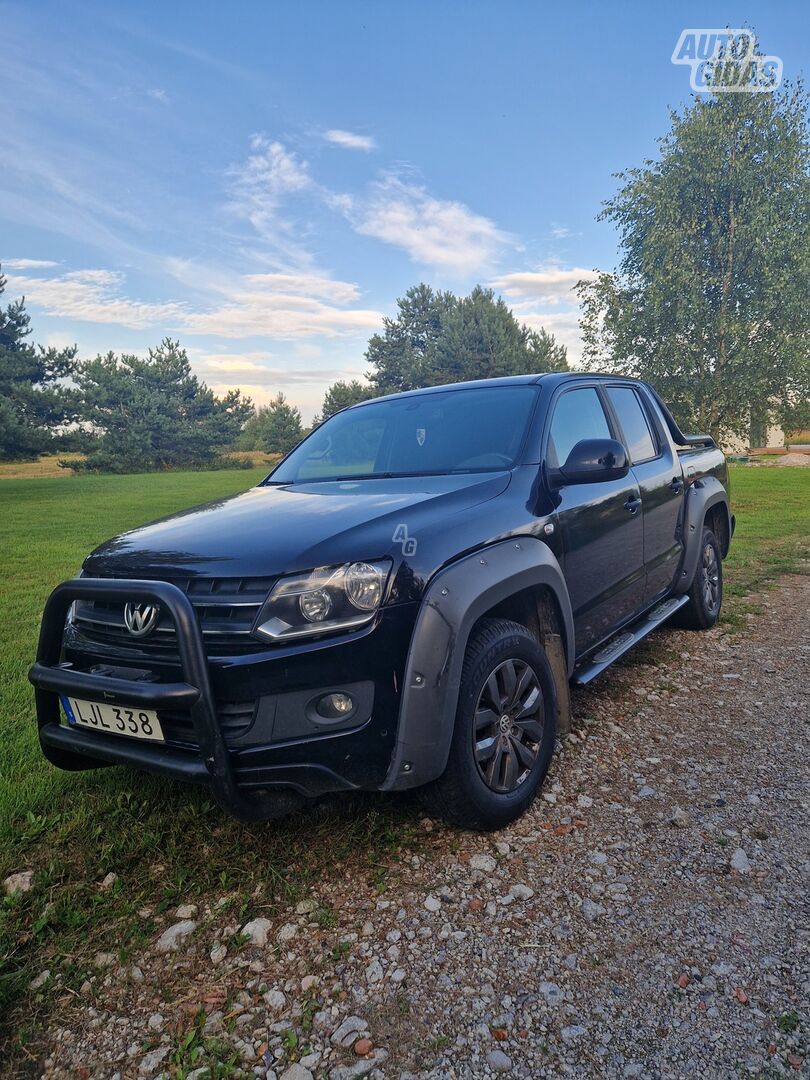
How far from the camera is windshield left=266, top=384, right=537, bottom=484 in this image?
331 cm

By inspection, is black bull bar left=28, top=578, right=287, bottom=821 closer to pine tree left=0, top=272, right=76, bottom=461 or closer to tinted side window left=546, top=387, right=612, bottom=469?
tinted side window left=546, top=387, right=612, bottom=469

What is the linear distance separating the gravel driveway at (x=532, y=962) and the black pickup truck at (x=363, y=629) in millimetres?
335

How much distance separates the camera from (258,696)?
2166mm

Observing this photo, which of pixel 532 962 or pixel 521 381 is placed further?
pixel 521 381

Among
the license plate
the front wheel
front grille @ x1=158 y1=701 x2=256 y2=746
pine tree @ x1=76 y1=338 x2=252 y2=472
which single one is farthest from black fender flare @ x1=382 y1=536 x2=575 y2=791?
pine tree @ x1=76 y1=338 x2=252 y2=472

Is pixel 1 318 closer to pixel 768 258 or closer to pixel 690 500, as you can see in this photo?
pixel 768 258

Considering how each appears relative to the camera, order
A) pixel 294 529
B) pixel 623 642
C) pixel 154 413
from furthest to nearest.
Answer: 1. pixel 154 413
2. pixel 623 642
3. pixel 294 529

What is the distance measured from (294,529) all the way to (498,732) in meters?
1.09

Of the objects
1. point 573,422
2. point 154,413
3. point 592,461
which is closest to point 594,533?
point 592,461

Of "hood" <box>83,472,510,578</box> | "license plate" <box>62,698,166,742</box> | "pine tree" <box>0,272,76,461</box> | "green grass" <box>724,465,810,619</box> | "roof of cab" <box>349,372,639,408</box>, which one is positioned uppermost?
"pine tree" <box>0,272,76,461</box>

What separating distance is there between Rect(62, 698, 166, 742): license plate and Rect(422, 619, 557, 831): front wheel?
988 millimetres

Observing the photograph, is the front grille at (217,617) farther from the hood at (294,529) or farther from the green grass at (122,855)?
the green grass at (122,855)

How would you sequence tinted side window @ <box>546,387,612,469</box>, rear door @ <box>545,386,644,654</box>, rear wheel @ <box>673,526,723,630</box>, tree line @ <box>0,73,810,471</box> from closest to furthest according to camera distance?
rear door @ <box>545,386,644,654</box> < tinted side window @ <box>546,387,612,469</box> < rear wheel @ <box>673,526,723,630</box> < tree line @ <box>0,73,810,471</box>

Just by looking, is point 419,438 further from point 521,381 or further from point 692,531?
point 692,531
